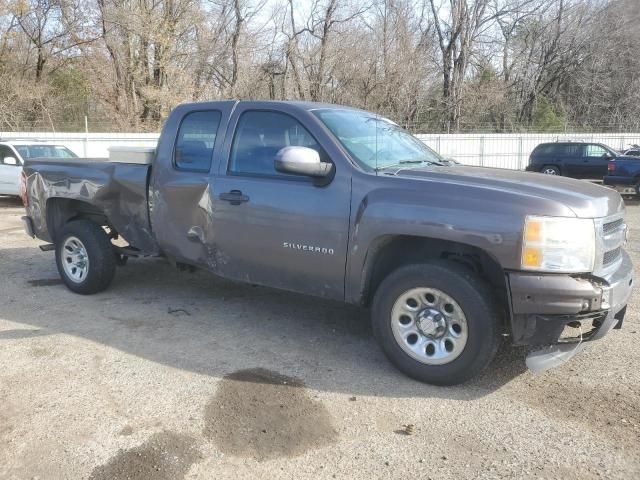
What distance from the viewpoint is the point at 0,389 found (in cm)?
393

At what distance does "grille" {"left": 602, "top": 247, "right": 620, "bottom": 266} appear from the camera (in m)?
3.74

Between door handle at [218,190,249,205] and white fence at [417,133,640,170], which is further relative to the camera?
white fence at [417,133,640,170]

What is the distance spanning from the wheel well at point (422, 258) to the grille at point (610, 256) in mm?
649

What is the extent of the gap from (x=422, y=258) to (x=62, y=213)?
4.22 metres

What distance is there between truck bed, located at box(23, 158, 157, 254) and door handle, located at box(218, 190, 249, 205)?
1063mm

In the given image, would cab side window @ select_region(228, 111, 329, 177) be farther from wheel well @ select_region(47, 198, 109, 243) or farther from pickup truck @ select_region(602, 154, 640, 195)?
pickup truck @ select_region(602, 154, 640, 195)

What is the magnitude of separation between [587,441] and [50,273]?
20.5 feet

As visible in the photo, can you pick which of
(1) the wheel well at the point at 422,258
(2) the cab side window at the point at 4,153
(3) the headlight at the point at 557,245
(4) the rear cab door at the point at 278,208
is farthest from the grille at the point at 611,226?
(2) the cab side window at the point at 4,153

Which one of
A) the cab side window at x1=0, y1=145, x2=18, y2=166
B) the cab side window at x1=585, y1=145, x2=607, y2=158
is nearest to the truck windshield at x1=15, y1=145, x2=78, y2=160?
the cab side window at x1=0, y1=145, x2=18, y2=166

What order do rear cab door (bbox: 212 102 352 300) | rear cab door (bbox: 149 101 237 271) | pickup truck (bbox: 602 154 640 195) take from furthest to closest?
pickup truck (bbox: 602 154 640 195), rear cab door (bbox: 149 101 237 271), rear cab door (bbox: 212 102 352 300)

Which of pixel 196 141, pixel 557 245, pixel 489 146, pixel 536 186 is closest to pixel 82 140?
pixel 489 146

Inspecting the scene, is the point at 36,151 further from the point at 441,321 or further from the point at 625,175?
the point at 625,175

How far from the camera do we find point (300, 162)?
4.10m

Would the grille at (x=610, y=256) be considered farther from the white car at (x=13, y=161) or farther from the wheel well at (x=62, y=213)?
the white car at (x=13, y=161)
